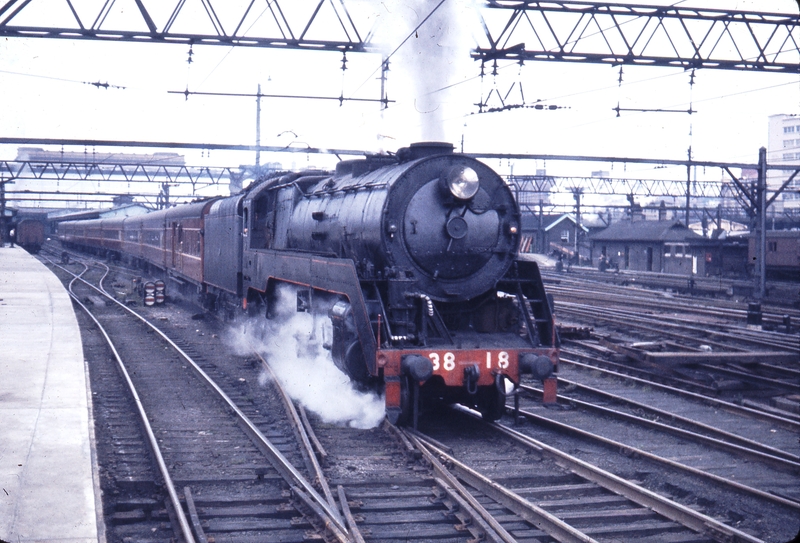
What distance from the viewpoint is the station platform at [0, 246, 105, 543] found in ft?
16.8

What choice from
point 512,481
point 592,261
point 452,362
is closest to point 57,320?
point 452,362

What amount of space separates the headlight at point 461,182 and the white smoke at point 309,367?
251 centimetres

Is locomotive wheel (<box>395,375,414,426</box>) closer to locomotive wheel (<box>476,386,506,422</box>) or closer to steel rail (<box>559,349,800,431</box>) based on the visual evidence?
locomotive wheel (<box>476,386,506,422</box>)

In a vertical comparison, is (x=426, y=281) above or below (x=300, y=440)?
above

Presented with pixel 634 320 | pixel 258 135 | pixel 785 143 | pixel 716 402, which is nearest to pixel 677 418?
pixel 716 402

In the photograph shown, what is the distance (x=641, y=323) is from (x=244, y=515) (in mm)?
14658

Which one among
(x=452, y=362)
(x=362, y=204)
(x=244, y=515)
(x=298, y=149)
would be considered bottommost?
(x=244, y=515)

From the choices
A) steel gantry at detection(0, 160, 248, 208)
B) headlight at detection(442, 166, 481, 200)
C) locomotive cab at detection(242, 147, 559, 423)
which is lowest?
locomotive cab at detection(242, 147, 559, 423)

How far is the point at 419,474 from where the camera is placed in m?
6.71

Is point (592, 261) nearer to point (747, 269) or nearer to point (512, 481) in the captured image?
point (747, 269)

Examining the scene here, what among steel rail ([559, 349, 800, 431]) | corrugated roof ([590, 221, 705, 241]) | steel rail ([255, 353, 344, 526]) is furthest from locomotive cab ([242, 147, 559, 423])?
corrugated roof ([590, 221, 705, 241])

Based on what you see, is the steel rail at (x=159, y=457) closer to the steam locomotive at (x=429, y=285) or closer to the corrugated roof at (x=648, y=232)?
the steam locomotive at (x=429, y=285)

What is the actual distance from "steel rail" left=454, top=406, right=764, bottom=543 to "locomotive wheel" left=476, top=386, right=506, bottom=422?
20.6 inches

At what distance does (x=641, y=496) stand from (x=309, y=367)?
5.83 m
